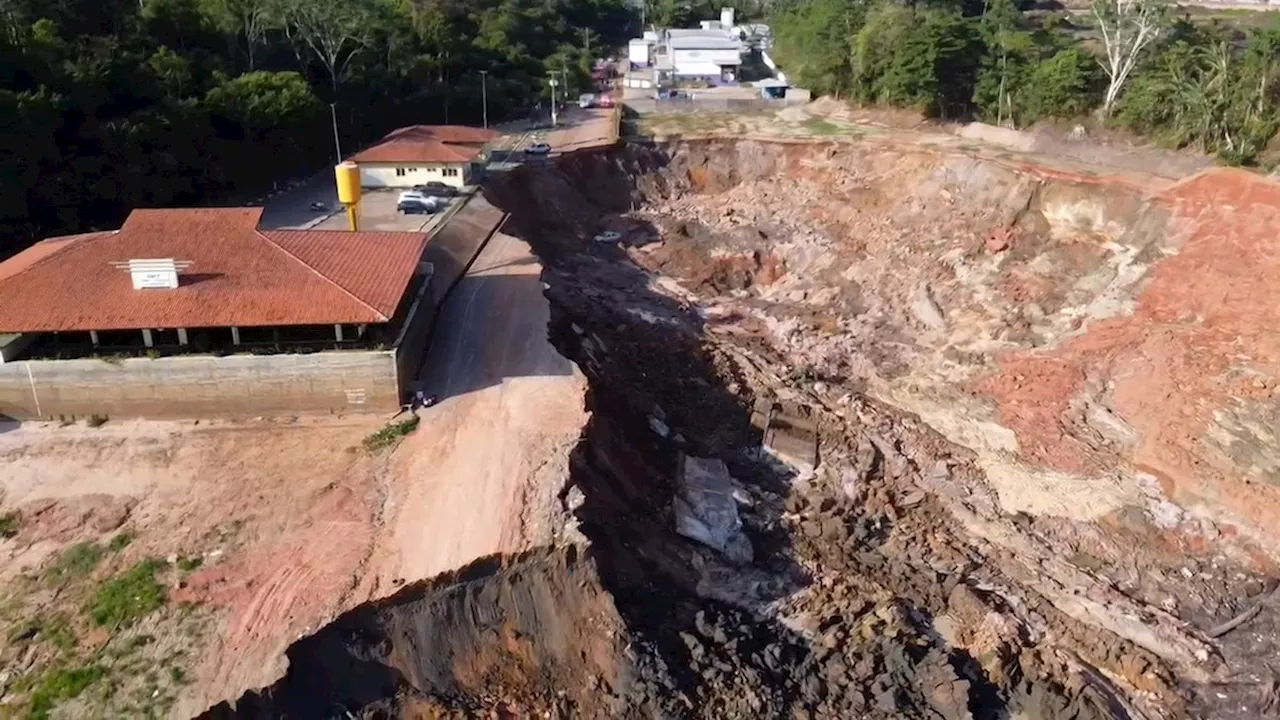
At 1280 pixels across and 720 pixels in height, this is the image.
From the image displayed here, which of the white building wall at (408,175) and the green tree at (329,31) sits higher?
the green tree at (329,31)

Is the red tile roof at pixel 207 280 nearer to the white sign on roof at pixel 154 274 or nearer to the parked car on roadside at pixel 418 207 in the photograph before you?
the white sign on roof at pixel 154 274

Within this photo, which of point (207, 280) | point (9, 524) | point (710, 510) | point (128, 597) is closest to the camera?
point (128, 597)

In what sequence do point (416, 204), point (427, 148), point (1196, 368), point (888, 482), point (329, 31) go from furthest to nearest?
point (329, 31)
point (427, 148)
point (416, 204)
point (1196, 368)
point (888, 482)

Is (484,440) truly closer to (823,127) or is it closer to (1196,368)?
(1196,368)

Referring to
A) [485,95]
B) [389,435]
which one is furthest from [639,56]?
[389,435]

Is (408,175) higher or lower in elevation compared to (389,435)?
higher

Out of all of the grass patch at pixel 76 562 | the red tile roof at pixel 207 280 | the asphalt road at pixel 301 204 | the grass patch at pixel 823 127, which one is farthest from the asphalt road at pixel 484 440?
the grass patch at pixel 823 127

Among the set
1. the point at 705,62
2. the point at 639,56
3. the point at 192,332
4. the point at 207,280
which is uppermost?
the point at 639,56
